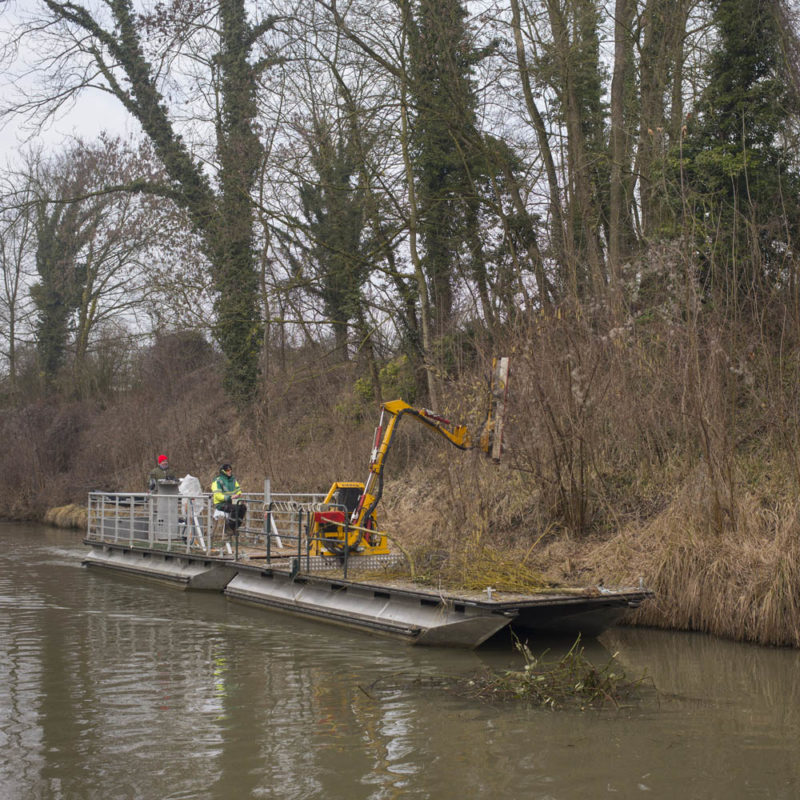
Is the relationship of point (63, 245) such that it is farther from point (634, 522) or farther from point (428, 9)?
point (634, 522)

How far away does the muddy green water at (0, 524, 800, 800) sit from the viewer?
6.75 meters

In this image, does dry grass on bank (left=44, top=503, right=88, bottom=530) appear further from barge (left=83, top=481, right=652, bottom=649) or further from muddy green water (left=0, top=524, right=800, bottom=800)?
muddy green water (left=0, top=524, right=800, bottom=800)

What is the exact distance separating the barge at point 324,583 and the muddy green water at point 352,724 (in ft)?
1.24

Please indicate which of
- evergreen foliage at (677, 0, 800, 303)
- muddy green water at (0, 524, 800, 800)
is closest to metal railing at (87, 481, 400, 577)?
muddy green water at (0, 524, 800, 800)

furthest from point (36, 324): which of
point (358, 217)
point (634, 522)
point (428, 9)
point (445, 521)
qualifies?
point (634, 522)

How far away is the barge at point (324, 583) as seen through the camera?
11.2 meters

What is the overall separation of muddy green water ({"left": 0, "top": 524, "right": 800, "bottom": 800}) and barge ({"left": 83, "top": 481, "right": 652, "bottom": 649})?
378 millimetres

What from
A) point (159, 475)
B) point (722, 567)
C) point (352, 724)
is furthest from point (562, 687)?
point (159, 475)

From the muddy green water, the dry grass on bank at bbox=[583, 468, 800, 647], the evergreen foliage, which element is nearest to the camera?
the muddy green water

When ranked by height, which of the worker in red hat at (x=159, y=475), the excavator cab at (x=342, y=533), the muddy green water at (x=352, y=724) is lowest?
the muddy green water at (x=352, y=724)

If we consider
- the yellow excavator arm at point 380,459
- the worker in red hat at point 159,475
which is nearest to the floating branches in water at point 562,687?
the yellow excavator arm at point 380,459

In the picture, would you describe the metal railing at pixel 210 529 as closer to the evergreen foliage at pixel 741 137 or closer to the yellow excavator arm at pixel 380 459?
the yellow excavator arm at pixel 380 459

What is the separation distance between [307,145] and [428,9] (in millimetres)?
4115

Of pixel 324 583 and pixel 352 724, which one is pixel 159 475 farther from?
pixel 352 724
